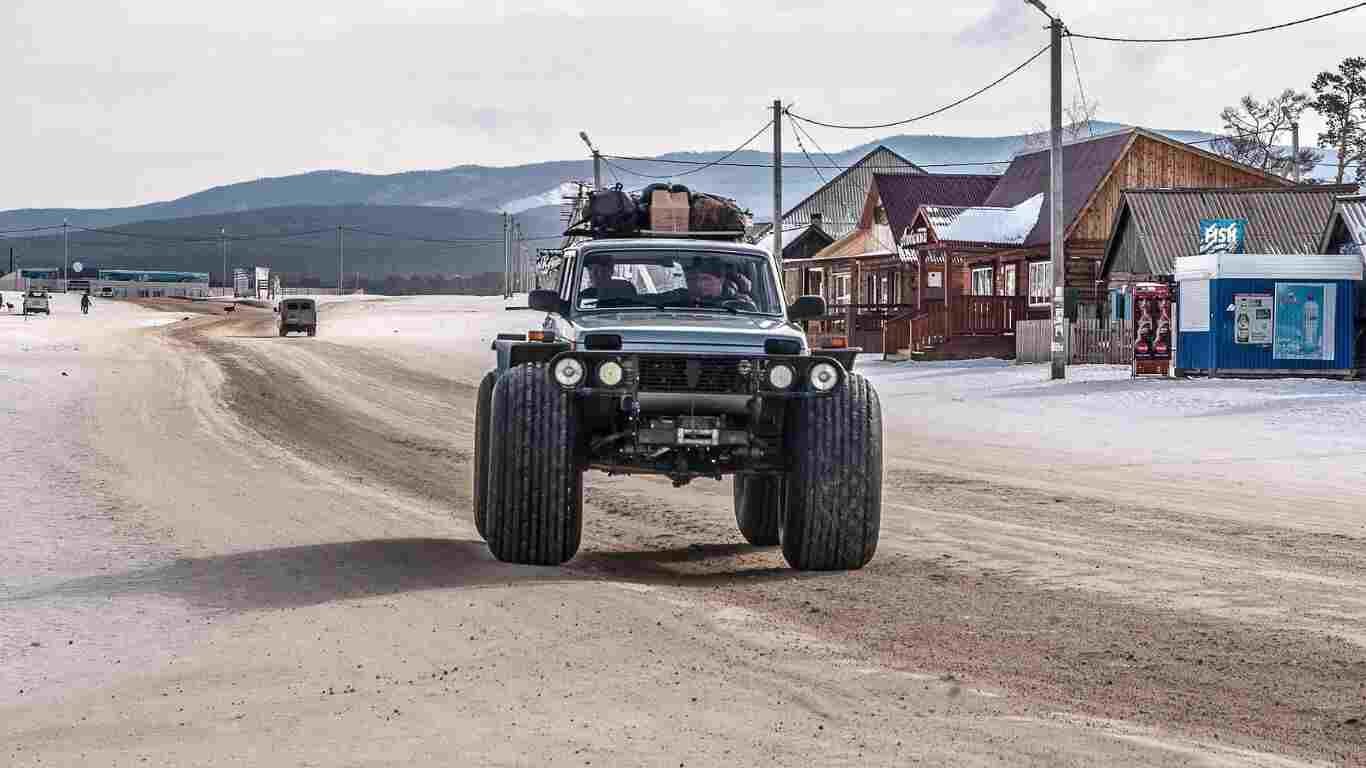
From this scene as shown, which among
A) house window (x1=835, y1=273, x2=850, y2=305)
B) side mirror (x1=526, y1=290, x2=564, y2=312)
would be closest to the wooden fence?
side mirror (x1=526, y1=290, x2=564, y2=312)

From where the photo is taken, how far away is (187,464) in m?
16.7

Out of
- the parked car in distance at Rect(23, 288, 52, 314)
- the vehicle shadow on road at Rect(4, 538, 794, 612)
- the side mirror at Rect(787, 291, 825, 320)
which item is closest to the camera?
the vehicle shadow on road at Rect(4, 538, 794, 612)

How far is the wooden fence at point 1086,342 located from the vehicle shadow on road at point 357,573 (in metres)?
29.4

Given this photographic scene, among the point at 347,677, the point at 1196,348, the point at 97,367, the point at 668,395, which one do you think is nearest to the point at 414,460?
the point at 668,395

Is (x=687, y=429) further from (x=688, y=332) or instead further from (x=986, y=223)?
(x=986, y=223)

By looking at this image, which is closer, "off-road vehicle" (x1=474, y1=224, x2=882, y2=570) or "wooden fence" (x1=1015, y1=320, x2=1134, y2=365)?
"off-road vehicle" (x1=474, y1=224, x2=882, y2=570)

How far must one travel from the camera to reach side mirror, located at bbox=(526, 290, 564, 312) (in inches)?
439

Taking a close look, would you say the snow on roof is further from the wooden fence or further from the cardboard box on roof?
the cardboard box on roof

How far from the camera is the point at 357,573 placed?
9953 millimetres

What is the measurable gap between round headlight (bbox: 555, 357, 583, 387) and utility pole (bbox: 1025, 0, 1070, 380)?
77.3ft

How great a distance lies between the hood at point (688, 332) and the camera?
9.82m

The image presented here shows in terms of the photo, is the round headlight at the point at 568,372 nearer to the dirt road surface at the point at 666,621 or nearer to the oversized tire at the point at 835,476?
the dirt road surface at the point at 666,621

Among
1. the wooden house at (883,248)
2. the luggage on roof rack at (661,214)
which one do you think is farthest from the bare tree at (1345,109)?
the luggage on roof rack at (661,214)

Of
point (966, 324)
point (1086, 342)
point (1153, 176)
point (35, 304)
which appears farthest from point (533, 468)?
point (35, 304)
